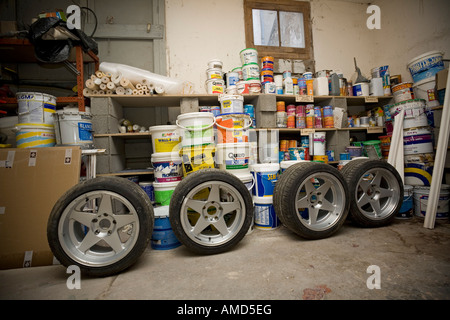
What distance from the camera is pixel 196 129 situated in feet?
6.35

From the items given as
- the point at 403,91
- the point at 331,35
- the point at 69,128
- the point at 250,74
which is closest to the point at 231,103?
the point at 250,74

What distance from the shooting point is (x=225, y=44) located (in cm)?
338

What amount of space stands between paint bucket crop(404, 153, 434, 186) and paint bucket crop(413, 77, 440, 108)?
0.66 metres

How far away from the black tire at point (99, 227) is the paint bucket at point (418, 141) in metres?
3.16

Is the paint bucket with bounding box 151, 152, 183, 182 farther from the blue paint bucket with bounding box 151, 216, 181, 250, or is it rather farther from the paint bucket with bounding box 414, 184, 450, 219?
the paint bucket with bounding box 414, 184, 450, 219

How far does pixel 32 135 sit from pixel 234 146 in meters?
2.06

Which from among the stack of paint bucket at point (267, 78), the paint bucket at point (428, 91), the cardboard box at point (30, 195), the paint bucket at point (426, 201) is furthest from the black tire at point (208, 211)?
the paint bucket at point (428, 91)

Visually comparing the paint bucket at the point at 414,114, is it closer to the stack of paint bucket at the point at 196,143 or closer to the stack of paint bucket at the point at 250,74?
the stack of paint bucket at the point at 250,74

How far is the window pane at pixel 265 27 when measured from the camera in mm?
3477

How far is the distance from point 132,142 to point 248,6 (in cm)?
304

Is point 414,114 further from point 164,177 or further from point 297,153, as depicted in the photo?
point 164,177

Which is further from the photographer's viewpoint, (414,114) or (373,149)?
(373,149)

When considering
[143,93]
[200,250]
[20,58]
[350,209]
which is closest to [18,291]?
[200,250]

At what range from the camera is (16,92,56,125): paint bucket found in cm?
201
